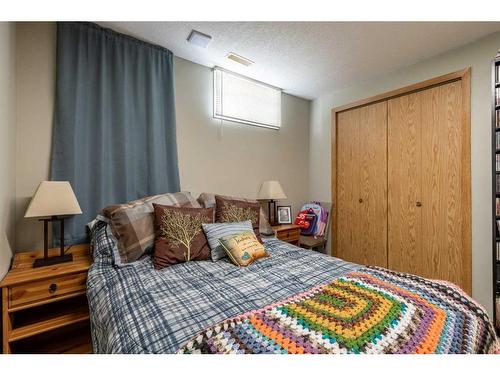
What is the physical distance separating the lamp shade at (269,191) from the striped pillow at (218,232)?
3.33 feet

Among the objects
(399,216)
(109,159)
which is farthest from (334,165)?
(109,159)

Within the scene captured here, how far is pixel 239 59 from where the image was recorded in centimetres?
233

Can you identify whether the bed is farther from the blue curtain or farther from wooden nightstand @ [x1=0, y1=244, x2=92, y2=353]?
the blue curtain

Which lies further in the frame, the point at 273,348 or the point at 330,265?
the point at 330,265

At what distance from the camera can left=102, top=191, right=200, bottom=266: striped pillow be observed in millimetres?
1545

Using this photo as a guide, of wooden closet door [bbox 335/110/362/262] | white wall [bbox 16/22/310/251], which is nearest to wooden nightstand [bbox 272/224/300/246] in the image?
white wall [bbox 16/22/310/251]

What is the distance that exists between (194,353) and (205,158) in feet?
6.70

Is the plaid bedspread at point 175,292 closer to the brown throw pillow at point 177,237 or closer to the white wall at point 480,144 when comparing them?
the brown throw pillow at point 177,237

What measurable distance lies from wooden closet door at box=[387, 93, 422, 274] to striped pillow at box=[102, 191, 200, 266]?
2.55m

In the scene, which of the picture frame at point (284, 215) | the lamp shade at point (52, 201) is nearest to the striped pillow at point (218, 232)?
the lamp shade at point (52, 201)

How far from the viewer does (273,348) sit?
2.34 ft

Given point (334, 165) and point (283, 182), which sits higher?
point (334, 165)
